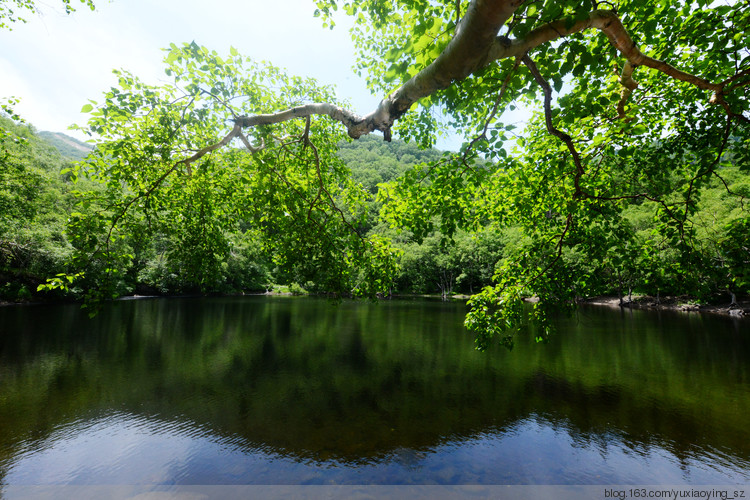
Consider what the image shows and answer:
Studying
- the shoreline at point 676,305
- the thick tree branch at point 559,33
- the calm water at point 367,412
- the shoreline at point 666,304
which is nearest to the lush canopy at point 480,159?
the thick tree branch at point 559,33

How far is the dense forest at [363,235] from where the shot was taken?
548 centimetres

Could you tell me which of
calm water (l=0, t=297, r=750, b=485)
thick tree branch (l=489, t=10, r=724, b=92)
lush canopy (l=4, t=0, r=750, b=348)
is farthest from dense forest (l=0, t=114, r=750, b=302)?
calm water (l=0, t=297, r=750, b=485)

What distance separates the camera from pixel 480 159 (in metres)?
6.45

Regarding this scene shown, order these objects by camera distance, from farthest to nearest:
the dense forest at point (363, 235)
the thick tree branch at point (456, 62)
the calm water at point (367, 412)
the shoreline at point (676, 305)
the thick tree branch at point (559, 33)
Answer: the shoreline at point (676, 305)
the calm water at point (367, 412)
the dense forest at point (363, 235)
the thick tree branch at point (559, 33)
the thick tree branch at point (456, 62)

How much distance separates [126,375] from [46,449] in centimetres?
584

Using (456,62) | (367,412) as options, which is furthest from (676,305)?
(456,62)

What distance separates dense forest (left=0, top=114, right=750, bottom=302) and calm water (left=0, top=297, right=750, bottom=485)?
2.56 metres

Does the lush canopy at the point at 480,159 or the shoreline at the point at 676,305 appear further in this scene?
the shoreline at the point at 676,305

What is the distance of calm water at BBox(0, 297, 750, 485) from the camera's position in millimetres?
7758

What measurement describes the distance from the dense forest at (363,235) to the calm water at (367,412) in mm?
2559

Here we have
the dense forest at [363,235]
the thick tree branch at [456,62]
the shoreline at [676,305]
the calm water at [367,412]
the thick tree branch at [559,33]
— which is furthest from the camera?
the shoreline at [676,305]

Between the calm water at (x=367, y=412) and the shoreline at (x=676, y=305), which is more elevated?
the shoreline at (x=676, y=305)

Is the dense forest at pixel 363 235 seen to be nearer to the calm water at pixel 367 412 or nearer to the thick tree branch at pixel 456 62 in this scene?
the thick tree branch at pixel 456 62

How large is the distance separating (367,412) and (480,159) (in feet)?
27.3
